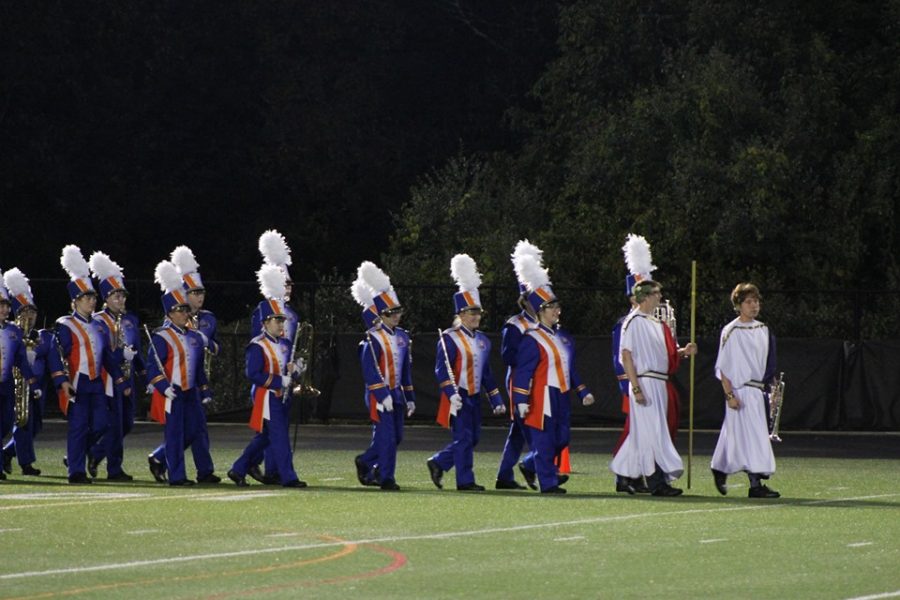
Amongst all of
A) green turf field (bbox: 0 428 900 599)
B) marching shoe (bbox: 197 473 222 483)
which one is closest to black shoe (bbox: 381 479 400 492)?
green turf field (bbox: 0 428 900 599)

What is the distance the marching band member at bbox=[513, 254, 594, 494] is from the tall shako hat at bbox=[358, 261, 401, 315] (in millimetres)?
1487

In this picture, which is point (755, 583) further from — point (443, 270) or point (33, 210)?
point (33, 210)

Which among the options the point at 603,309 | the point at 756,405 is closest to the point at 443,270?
the point at 603,309

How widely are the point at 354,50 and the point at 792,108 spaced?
47.2 feet

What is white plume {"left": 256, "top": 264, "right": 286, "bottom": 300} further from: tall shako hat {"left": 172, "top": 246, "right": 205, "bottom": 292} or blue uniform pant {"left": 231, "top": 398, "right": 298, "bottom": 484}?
tall shako hat {"left": 172, "top": 246, "right": 205, "bottom": 292}

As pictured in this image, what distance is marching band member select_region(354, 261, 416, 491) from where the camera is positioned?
62.2 feet

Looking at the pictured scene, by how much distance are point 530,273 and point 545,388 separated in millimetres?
1309

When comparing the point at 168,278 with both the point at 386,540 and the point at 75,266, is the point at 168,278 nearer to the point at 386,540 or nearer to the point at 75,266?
the point at 75,266

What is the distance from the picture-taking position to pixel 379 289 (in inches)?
776

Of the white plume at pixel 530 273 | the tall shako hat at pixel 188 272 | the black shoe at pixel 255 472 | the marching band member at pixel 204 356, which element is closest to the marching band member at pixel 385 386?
the black shoe at pixel 255 472

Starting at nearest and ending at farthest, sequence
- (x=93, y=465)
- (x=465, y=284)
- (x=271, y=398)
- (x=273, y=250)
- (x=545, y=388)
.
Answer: (x=545, y=388) < (x=271, y=398) < (x=465, y=284) < (x=93, y=465) < (x=273, y=250)

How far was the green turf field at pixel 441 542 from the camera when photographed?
11.4m

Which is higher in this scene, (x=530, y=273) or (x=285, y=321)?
(x=530, y=273)

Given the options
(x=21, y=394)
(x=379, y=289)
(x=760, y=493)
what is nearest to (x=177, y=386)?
(x=379, y=289)
